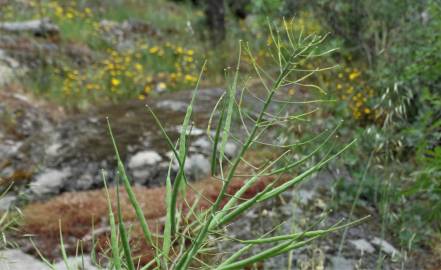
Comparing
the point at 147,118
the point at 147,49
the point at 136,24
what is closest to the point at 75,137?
the point at 147,118

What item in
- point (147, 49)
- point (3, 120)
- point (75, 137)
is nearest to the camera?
point (75, 137)

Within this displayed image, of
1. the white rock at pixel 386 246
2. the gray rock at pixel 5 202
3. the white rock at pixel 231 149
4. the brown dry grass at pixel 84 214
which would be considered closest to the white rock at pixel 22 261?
the brown dry grass at pixel 84 214

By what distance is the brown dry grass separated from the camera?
376cm

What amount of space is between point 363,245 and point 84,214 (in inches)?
75.1

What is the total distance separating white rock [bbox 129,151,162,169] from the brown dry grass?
0.60 metres

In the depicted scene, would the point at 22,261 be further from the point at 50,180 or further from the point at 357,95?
the point at 357,95

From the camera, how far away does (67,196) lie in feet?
14.5

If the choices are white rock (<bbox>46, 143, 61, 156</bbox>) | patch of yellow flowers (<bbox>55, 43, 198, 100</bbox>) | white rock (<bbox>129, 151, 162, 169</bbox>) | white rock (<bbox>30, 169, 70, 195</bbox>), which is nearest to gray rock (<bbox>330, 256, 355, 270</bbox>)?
white rock (<bbox>129, 151, 162, 169</bbox>)

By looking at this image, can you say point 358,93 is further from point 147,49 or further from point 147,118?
point 147,49

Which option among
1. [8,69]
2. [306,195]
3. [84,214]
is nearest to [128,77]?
[8,69]

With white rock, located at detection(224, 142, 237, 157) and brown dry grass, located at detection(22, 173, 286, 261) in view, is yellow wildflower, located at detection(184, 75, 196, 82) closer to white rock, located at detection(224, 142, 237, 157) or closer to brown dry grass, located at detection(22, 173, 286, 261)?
white rock, located at detection(224, 142, 237, 157)

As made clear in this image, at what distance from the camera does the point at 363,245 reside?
11.6ft

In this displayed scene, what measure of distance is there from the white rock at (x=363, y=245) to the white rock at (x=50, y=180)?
8.72 ft

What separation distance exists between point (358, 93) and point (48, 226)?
3.43 meters
